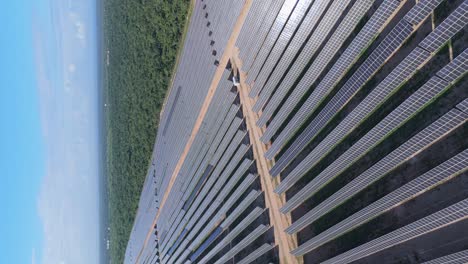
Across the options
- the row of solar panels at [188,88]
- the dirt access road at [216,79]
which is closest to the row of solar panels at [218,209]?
the dirt access road at [216,79]

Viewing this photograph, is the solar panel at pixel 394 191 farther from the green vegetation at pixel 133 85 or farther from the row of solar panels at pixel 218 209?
the green vegetation at pixel 133 85

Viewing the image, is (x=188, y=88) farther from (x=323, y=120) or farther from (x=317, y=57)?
(x=323, y=120)

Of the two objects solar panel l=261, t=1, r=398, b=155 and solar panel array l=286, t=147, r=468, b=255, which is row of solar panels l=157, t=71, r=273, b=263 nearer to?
solar panel l=261, t=1, r=398, b=155

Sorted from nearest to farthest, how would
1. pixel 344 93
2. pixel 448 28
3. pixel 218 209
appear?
1. pixel 448 28
2. pixel 344 93
3. pixel 218 209

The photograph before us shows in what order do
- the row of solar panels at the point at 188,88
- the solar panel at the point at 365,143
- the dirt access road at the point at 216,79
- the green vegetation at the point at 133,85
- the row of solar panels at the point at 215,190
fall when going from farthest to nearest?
1. the green vegetation at the point at 133,85
2. the row of solar panels at the point at 188,88
3. the dirt access road at the point at 216,79
4. the row of solar panels at the point at 215,190
5. the solar panel at the point at 365,143

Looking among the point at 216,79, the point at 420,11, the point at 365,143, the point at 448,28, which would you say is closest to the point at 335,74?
the point at 365,143

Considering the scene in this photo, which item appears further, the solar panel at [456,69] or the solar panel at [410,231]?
the solar panel at [410,231]

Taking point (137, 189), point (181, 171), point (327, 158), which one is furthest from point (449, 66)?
point (137, 189)
